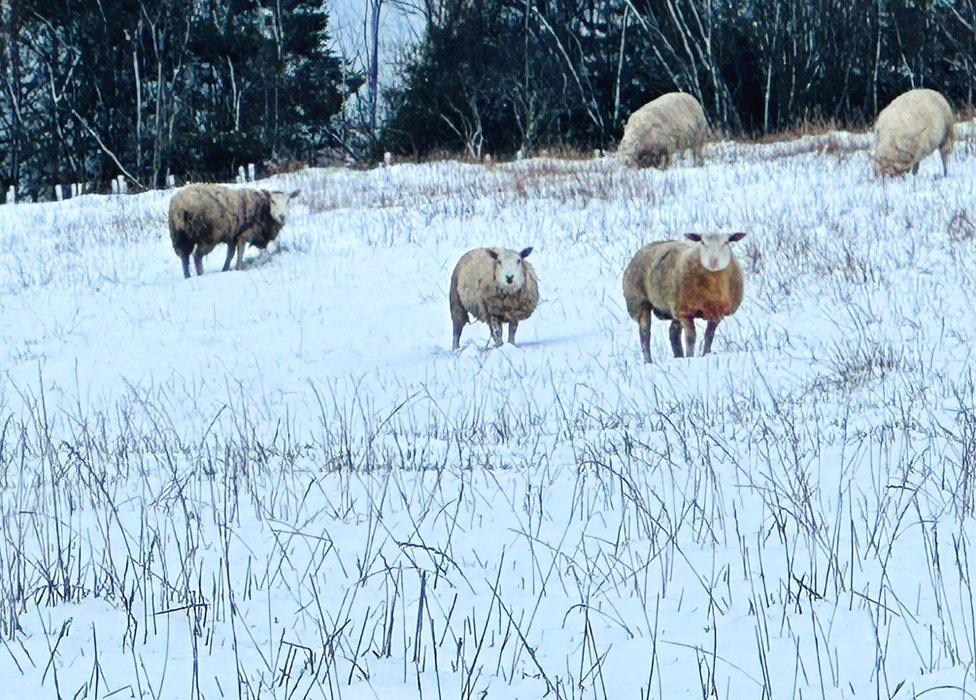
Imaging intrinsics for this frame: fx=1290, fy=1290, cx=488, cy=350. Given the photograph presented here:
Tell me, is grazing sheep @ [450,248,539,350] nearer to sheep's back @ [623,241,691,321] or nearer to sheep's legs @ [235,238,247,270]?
sheep's back @ [623,241,691,321]

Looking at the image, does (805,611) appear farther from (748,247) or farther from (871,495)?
(748,247)

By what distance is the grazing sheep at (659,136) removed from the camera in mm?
19469

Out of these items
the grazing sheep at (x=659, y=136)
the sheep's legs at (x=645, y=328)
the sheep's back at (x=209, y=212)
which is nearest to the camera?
the sheep's legs at (x=645, y=328)

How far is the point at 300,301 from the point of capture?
12.9 meters

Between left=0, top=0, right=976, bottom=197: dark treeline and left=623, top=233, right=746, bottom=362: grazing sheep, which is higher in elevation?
left=0, top=0, right=976, bottom=197: dark treeline

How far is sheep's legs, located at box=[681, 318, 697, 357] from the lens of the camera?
28.2 feet

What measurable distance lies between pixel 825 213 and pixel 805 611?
35.3 ft

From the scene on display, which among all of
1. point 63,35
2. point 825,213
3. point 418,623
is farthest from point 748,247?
point 63,35

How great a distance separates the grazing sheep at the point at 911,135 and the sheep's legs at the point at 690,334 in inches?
294

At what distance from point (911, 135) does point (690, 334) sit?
24.7 feet

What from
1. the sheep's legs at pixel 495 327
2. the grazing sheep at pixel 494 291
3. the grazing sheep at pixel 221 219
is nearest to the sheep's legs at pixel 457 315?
the grazing sheep at pixel 494 291

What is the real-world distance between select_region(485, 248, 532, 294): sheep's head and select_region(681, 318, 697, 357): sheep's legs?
1.62 metres

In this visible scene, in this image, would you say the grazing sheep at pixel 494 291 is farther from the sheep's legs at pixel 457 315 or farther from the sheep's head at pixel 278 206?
the sheep's head at pixel 278 206

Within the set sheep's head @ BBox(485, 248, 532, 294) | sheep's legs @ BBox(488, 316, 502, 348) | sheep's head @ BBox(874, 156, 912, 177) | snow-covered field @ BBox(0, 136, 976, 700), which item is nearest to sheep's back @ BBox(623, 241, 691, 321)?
snow-covered field @ BBox(0, 136, 976, 700)
